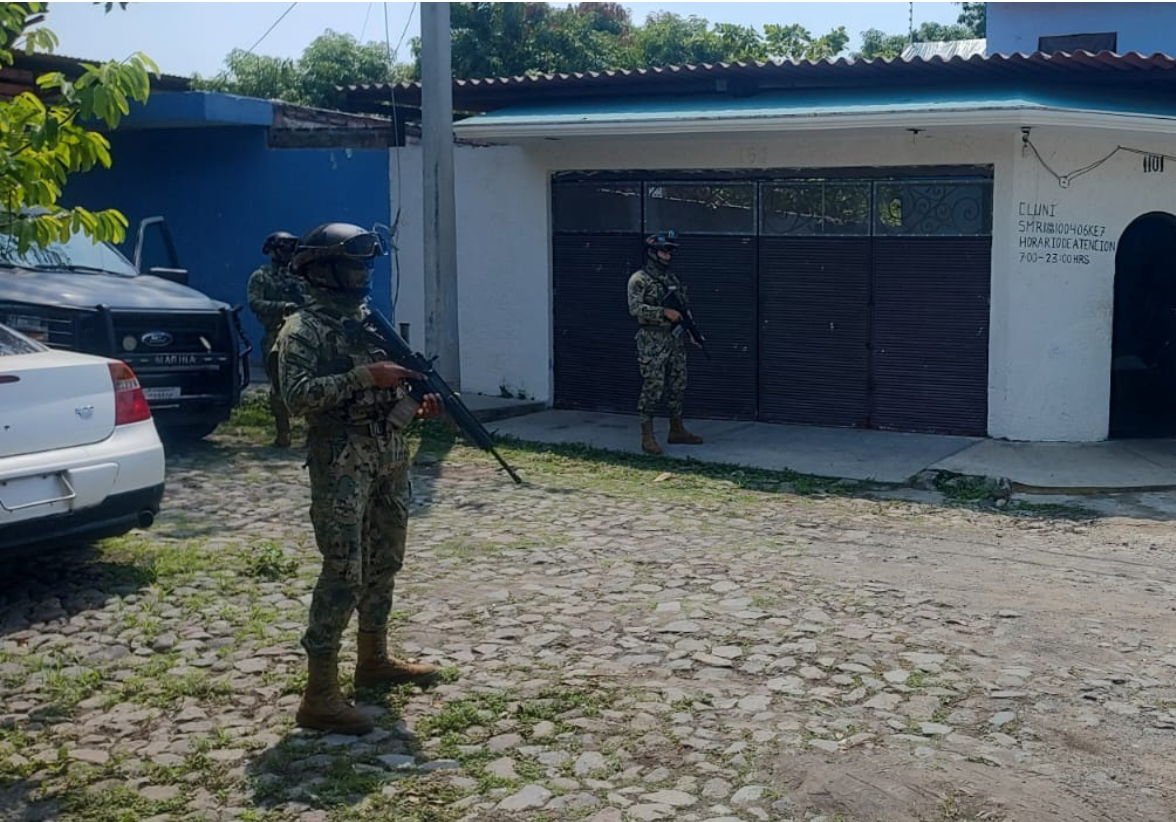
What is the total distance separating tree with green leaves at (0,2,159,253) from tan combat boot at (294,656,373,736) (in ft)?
5.74

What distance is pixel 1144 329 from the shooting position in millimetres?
11555

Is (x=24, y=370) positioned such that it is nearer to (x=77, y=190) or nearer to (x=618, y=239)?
(x=618, y=239)

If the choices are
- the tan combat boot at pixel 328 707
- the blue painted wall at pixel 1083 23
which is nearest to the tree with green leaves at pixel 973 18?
the blue painted wall at pixel 1083 23

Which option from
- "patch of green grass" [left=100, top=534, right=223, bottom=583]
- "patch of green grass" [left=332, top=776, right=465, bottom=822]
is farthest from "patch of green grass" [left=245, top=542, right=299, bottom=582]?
"patch of green grass" [left=332, top=776, right=465, bottom=822]

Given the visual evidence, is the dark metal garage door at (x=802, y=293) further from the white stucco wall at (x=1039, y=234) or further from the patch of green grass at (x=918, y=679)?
the patch of green grass at (x=918, y=679)

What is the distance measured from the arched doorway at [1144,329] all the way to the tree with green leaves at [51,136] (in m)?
9.03

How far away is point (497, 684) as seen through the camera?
210 inches

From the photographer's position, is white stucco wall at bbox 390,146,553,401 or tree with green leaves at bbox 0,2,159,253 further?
white stucco wall at bbox 390,146,553,401

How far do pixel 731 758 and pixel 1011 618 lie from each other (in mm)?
2247

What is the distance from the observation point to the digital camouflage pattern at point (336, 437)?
15.5ft

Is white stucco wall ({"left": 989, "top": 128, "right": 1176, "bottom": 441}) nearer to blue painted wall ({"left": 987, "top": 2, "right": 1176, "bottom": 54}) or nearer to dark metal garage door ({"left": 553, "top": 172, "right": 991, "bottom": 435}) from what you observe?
dark metal garage door ({"left": 553, "top": 172, "right": 991, "bottom": 435})

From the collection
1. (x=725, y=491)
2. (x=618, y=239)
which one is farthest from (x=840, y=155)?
(x=725, y=491)

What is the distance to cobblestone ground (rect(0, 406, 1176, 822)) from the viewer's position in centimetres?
432

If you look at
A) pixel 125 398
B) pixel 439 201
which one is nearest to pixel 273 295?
pixel 439 201
